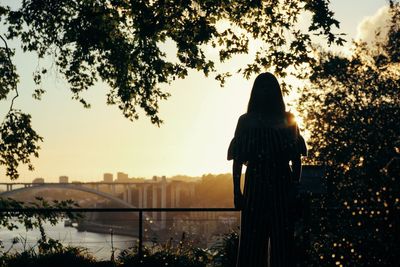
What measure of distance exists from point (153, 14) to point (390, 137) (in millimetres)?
5546

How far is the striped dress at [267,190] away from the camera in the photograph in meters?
4.29

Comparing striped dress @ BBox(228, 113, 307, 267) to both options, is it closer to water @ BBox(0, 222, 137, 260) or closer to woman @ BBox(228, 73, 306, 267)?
woman @ BBox(228, 73, 306, 267)

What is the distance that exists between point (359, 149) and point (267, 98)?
738cm

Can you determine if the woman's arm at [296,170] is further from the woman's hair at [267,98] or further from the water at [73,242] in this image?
the water at [73,242]

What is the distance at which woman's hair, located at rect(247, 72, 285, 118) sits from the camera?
4426mm

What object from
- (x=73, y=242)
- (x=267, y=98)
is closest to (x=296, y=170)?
(x=267, y=98)

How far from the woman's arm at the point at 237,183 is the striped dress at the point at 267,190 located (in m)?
0.04

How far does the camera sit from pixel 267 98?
4.43 m

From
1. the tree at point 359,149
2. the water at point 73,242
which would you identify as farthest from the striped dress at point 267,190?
the water at point 73,242

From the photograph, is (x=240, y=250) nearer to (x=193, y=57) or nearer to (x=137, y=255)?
(x=137, y=255)

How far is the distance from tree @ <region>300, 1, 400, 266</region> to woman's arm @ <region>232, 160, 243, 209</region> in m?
1.59

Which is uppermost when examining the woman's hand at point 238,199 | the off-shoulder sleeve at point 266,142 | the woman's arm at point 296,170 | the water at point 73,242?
the off-shoulder sleeve at point 266,142

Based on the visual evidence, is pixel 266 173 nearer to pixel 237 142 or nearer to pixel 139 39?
pixel 237 142

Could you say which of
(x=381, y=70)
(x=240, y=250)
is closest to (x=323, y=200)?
(x=240, y=250)
